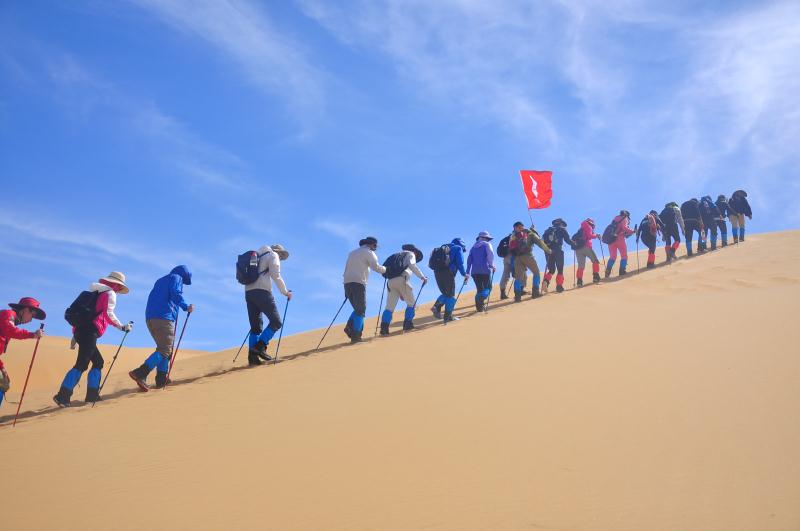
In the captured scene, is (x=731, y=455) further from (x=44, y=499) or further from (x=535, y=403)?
(x=44, y=499)

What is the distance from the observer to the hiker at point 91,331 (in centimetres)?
744

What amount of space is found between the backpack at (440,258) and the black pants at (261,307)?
12.3 feet

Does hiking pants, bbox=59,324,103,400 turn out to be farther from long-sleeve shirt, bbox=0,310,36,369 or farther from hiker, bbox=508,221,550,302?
hiker, bbox=508,221,550,302

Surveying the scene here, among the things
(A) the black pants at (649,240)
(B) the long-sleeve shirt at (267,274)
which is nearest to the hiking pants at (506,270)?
(A) the black pants at (649,240)

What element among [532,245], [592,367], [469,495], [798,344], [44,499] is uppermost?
[532,245]

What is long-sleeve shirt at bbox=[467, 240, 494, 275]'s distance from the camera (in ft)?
38.8

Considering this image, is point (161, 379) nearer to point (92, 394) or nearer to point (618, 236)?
point (92, 394)

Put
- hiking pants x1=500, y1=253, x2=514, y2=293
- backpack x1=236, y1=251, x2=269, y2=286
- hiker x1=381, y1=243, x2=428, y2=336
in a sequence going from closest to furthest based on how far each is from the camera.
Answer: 1. backpack x1=236, y1=251, x2=269, y2=286
2. hiker x1=381, y1=243, x2=428, y2=336
3. hiking pants x1=500, y1=253, x2=514, y2=293

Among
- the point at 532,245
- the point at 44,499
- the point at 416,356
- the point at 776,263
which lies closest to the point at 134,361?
the point at 532,245

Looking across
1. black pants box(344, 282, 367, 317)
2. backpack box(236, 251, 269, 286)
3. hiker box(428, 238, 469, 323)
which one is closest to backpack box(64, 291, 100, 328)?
backpack box(236, 251, 269, 286)

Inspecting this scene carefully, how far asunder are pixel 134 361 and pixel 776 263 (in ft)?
57.2

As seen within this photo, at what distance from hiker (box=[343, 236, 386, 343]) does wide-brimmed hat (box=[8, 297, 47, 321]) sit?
4.30 meters

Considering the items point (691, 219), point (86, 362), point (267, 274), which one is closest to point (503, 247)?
point (267, 274)

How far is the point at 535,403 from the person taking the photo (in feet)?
16.6
